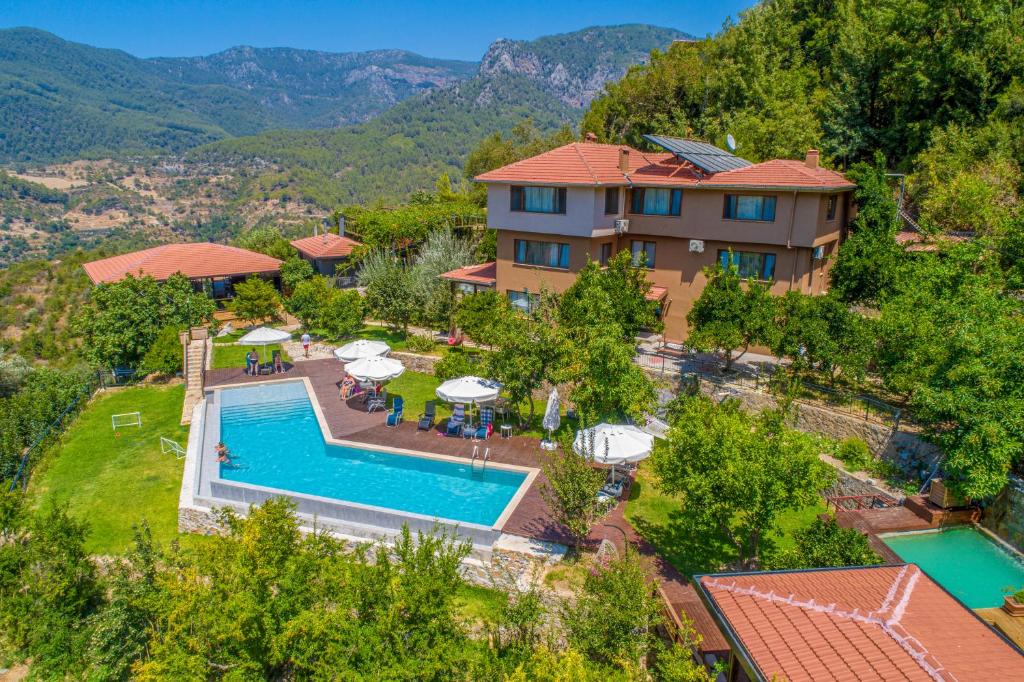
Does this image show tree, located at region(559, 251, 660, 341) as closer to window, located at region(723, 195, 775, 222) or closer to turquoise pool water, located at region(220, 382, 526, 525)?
window, located at region(723, 195, 775, 222)

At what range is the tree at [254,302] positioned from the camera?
3556cm

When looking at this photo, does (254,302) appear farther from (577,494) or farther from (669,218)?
(577,494)

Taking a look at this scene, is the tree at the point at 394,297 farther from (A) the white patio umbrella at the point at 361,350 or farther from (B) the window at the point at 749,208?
(B) the window at the point at 749,208

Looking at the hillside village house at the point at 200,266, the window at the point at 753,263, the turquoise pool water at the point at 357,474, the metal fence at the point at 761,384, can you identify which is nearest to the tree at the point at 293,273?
the hillside village house at the point at 200,266

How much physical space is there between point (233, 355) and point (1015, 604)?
3236cm

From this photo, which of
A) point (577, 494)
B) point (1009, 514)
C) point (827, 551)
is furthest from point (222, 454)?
point (1009, 514)

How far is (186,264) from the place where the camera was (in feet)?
131

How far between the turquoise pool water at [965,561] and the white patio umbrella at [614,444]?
6700 millimetres

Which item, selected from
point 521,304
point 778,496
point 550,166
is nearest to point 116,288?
point 521,304

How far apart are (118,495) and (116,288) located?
1487cm

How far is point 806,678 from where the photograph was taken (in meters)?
8.22

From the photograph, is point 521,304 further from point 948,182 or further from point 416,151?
point 416,151

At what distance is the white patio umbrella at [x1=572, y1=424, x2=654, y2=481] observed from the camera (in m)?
17.0

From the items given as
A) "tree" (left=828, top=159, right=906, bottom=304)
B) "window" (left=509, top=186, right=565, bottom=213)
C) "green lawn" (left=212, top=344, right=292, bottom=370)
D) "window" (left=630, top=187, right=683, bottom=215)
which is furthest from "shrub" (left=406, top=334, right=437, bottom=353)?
"tree" (left=828, top=159, right=906, bottom=304)
